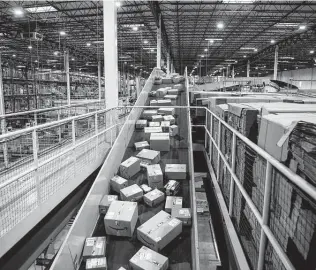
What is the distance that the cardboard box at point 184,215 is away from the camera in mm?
3475

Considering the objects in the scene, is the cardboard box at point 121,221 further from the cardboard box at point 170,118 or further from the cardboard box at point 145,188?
the cardboard box at point 170,118

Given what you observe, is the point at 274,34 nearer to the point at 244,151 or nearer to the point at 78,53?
the point at 78,53

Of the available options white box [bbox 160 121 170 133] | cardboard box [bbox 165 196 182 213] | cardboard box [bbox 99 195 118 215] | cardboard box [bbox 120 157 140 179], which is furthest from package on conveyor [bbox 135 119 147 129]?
cardboard box [bbox 165 196 182 213]

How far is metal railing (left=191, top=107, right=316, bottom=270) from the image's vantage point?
1.43 metres

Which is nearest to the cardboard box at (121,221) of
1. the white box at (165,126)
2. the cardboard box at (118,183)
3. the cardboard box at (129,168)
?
the cardboard box at (118,183)

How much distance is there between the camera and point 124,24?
50.8 ft

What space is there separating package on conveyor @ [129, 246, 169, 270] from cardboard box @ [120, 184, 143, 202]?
109 cm

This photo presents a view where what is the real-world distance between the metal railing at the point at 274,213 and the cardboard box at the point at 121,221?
1.37 m

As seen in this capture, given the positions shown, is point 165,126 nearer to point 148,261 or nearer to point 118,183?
point 118,183

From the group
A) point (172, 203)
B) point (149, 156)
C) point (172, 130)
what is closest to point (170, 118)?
point (172, 130)

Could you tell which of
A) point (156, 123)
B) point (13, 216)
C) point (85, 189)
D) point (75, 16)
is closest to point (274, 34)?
point (75, 16)

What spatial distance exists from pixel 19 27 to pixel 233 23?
44.3 ft

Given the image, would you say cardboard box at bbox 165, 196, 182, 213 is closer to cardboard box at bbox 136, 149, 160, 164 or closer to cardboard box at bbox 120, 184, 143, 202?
cardboard box at bbox 120, 184, 143, 202

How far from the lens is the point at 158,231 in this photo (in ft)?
10.4
